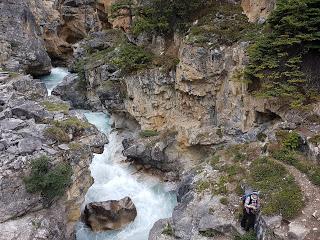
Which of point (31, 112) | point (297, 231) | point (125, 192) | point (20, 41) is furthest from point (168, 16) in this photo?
point (297, 231)

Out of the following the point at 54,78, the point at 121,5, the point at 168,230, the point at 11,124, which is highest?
the point at 121,5

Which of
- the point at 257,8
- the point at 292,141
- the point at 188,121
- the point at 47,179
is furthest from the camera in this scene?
the point at 188,121

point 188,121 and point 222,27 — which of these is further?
point 188,121

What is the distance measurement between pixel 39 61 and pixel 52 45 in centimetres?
886

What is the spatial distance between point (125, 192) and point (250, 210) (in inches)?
411

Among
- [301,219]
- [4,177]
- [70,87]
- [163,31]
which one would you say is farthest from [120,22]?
[301,219]

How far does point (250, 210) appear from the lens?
1434 cm

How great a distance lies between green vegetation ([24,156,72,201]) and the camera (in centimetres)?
1516

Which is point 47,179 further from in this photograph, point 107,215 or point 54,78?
point 54,78

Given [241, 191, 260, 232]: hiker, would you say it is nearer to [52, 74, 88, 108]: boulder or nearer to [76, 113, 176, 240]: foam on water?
[76, 113, 176, 240]: foam on water

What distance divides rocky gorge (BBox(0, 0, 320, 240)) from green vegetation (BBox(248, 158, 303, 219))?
5 centimetres

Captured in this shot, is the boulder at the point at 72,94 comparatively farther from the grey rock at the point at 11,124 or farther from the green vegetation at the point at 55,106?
the grey rock at the point at 11,124

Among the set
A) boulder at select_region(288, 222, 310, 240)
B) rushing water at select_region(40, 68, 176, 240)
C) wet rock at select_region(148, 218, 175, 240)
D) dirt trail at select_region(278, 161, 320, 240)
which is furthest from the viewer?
rushing water at select_region(40, 68, 176, 240)

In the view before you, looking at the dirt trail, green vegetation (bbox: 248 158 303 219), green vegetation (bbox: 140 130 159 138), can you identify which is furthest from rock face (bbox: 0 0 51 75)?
the dirt trail
